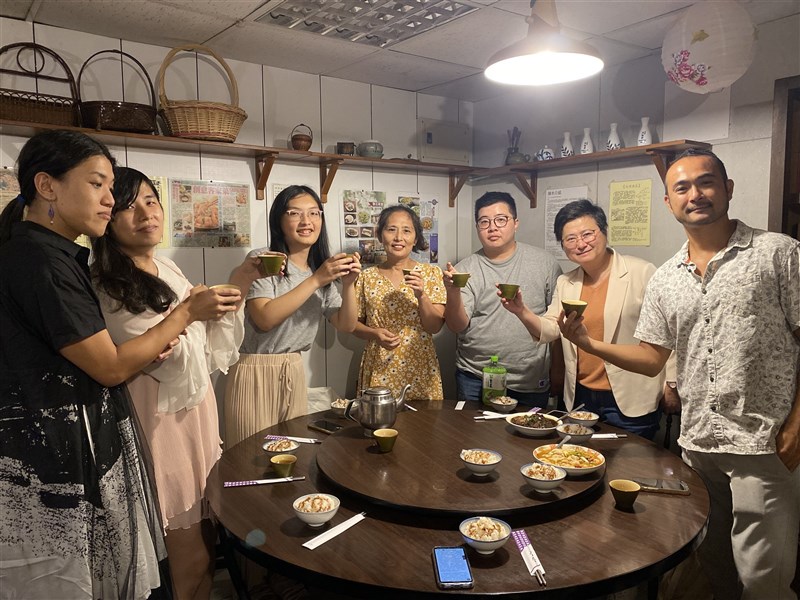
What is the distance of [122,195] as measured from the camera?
206 centimetres

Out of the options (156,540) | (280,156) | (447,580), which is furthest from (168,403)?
(280,156)

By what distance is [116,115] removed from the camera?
9.27 feet

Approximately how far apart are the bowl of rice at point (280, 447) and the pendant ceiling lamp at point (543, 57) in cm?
157

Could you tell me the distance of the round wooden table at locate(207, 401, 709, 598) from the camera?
55.0 inches

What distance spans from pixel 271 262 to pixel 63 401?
0.97 meters

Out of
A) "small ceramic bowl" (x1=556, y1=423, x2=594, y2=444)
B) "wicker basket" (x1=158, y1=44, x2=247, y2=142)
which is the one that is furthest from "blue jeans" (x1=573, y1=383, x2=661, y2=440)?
"wicker basket" (x1=158, y1=44, x2=247, y2=142)

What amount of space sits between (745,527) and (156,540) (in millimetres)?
1982

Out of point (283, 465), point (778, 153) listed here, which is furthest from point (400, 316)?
point (778, 153)

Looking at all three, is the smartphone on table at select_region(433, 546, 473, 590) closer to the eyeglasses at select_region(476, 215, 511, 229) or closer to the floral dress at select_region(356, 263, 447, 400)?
the floral dress at select_region(356, 263, 447, 400)

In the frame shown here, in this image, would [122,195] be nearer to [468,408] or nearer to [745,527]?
[468,408]

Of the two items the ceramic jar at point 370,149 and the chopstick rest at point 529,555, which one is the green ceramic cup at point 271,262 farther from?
the ceramic jar at point 370,149

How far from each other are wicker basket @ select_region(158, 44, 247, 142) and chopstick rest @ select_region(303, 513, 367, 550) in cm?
219

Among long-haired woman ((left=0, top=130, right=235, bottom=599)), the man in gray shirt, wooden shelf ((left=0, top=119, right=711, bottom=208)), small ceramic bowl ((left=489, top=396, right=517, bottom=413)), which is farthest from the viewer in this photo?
the man in gray shirt

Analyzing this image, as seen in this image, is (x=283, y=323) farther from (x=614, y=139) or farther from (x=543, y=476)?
(x=614, y=139)
